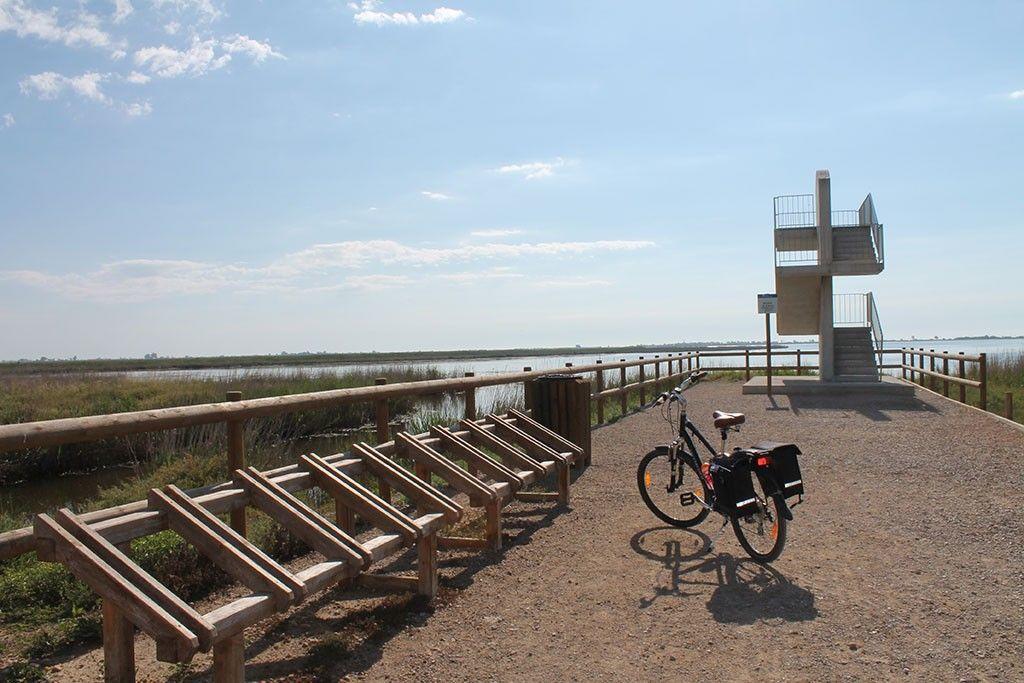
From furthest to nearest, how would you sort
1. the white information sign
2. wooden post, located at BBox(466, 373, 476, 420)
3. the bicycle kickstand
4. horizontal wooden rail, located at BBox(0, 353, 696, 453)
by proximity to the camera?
the white information sign, wooden post, located at BBox(466, 373, 476, 420), the bicycle kickstand, horizontal wooden rail, located at BBox(0, 353, 696, 453)

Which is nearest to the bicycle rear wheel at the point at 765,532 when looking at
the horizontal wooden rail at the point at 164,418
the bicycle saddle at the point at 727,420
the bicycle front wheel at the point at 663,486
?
the bicycle saddle at the point at 727,420

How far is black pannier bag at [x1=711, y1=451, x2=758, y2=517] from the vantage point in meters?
5.16

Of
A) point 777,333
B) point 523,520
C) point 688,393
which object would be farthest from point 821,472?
point 777,333

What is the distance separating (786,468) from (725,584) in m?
0.85

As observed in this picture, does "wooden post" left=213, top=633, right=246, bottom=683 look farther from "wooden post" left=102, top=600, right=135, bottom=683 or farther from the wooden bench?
"wooden post" left=102, top=600, right=135, bottom=683

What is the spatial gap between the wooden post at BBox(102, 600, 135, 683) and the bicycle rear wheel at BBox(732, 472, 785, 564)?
142 inches

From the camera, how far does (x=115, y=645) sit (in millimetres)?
2947

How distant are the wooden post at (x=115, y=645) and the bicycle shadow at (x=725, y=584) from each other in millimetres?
2561

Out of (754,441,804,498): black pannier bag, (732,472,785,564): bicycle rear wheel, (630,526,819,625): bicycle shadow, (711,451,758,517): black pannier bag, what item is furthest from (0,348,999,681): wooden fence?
(754,441,804,498): black pannier bag

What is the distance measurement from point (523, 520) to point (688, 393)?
1417 cm

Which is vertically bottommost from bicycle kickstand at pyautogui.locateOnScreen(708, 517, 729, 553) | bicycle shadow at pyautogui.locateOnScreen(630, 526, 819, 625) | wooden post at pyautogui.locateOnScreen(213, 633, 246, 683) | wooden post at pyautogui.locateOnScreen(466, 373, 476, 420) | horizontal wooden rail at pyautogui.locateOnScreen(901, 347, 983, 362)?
bicycle shadow at pyautogui.locateOnScreen(630, 526, 819, 625)

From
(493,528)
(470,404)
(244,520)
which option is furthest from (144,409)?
(244,520)

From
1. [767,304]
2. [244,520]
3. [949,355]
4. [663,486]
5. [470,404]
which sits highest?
[767,304]

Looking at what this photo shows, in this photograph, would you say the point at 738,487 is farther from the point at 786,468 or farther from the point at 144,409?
the point at 144,409
